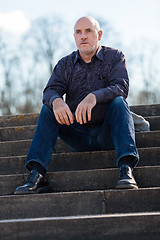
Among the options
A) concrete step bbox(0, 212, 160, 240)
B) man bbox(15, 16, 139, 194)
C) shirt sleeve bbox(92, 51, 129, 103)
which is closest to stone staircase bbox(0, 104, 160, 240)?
concrete step bbox(0, 212, 160, 240)

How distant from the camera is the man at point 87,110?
2.71 m

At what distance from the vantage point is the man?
2713 mm

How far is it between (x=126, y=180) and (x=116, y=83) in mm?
899

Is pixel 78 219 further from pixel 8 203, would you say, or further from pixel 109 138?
pixel 109 138

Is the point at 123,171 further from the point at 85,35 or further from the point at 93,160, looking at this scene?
the point at 85,35

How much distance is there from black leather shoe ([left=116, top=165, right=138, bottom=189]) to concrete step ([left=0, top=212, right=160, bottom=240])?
1.50 feet

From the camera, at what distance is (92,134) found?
3.17 metres

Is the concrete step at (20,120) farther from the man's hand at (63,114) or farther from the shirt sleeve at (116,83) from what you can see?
the man's hand at (63,114)

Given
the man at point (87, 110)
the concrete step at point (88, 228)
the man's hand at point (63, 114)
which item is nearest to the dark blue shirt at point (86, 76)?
the man at point (87, 110)

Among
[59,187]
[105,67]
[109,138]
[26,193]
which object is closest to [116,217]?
[26,193]

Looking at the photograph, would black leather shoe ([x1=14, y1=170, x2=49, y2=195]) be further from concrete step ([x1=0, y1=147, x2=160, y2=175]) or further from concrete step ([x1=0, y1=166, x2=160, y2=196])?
concrete step ([x1=0, y1=147, x2=160, y2=175])

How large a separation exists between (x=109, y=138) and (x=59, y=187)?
59cm

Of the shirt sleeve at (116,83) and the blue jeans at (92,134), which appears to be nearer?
the blue jeans at (92,134)

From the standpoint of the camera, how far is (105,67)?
3295 millimetres
